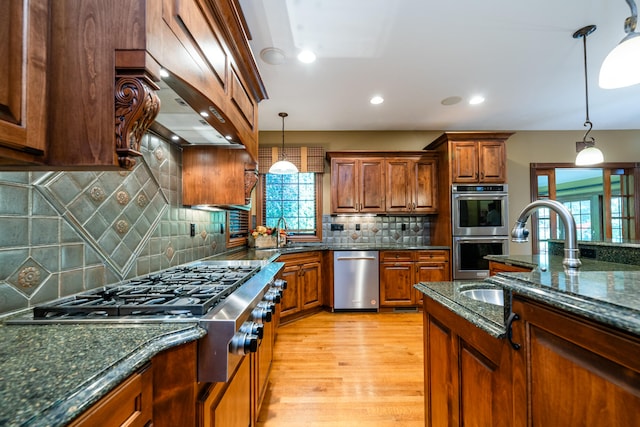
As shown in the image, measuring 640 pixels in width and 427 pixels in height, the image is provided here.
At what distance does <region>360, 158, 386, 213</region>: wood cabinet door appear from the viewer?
3.89 metres

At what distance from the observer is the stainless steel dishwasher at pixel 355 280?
357 cm

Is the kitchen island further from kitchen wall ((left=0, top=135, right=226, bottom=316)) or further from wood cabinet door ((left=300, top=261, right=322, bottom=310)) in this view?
wood cabinet door ((left=300, top=261, right=322, bottom=310))

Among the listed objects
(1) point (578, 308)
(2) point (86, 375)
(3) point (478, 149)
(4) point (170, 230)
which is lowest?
(2) point (86, 375)

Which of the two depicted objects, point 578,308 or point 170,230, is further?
point 170,230

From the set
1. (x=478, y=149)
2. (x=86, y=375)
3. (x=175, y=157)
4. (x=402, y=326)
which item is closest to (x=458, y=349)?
(x=86, y=375)

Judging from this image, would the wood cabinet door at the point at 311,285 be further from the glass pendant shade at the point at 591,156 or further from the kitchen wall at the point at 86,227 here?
the glass pendant shade at the point at 591,156

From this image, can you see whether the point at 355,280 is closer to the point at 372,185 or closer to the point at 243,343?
the point at 372,185

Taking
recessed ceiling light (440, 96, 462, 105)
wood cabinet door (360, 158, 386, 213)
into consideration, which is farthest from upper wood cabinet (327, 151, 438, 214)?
recessed ceiling light (440, 96, 462, 105)

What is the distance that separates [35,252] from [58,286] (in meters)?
0.16

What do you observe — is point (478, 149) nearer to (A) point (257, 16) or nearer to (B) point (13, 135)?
(A) point (257, 16)

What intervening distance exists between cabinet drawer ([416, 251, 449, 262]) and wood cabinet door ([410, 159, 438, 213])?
0.63 m

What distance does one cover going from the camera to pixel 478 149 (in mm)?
3602

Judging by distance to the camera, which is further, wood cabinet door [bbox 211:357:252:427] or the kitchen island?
wood cabinet door [bbox 211:357:252:427]

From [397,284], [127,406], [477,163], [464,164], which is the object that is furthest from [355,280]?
[127,406]
